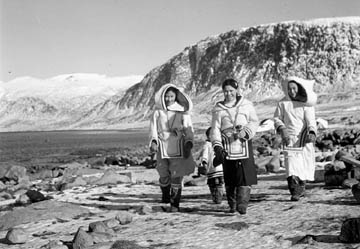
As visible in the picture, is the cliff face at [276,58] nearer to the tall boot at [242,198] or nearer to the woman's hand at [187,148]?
the woman's hand at [187,148]

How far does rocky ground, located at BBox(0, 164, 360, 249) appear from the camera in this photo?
15.1 ft

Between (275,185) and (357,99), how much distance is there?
6650 centimetres

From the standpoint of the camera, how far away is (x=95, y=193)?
31.2ft

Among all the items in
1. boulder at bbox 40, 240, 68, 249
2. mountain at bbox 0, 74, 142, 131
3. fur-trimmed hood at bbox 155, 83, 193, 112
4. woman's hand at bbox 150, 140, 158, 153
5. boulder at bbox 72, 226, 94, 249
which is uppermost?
mountain at bbox 0, 74, 142, 131

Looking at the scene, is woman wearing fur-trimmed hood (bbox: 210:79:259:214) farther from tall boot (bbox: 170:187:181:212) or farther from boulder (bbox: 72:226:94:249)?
boulder (bbox: 72:226:94:249)

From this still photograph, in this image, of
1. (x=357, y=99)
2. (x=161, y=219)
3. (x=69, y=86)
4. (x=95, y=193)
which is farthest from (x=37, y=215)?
(x=69, y=86)

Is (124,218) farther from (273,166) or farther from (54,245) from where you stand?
(273,166)

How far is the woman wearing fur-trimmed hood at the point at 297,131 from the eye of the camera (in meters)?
6.43

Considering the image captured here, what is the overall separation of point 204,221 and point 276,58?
84064 mm

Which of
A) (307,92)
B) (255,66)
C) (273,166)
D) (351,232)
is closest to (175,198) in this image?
(307,92)

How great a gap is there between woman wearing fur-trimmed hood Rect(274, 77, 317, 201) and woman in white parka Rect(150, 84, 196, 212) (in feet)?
4.51

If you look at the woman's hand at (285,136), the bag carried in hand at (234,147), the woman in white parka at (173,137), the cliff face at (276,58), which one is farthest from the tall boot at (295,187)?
the cliff face at (276,58)

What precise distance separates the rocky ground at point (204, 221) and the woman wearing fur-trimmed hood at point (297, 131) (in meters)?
0.33

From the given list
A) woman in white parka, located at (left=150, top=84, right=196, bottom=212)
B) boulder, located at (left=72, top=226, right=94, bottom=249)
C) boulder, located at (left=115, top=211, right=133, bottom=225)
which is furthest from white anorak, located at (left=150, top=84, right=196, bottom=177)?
boulder, located at (left=72, top=226, right=94, bottom=249)
